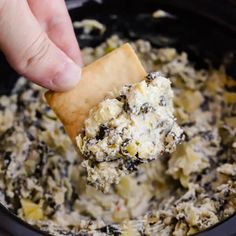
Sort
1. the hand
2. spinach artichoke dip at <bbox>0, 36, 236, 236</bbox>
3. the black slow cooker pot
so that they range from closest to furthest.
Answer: the hand, spinach artichoke dip at <bbox>0, 36, 236, 236</bbox>, the black slow cooker pot

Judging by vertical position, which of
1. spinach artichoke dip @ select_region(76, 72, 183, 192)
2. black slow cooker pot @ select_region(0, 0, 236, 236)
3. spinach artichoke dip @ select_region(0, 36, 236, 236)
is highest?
spinach artichoke dip @ select_region(76, 72, 183, 192)

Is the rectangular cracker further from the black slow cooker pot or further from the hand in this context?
the black slow cooker pot

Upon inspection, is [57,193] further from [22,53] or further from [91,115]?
[22,53]

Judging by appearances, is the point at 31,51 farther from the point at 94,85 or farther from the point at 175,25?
→ the point at 175,25

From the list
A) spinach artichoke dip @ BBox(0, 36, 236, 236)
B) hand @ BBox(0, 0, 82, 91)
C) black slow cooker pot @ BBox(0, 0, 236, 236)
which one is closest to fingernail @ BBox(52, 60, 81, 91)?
hand @ BBox(0, 0, 82, 91)

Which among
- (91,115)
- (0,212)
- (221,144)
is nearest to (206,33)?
(221,144)

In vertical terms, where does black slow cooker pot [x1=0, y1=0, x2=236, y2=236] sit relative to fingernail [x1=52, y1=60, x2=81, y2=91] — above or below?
below

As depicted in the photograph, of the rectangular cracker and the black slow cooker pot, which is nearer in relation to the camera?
the rectangular cracker

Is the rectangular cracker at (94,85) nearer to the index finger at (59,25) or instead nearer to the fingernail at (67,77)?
the fingernail at (67,77)

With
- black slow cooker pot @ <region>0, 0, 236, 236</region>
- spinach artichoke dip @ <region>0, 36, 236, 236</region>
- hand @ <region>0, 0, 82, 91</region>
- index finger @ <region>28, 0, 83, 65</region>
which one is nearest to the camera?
hand @ <region>0, 0, 82, 91</region>
